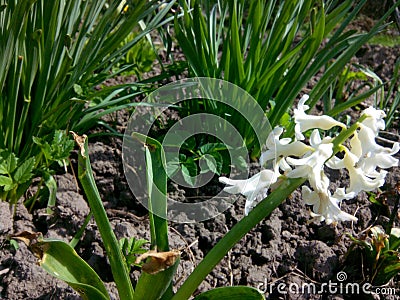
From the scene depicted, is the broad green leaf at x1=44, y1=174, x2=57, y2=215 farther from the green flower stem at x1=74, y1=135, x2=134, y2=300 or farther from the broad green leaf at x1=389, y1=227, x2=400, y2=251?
the broad green leaf at x1=389, y1=227, x2=400, y2=251

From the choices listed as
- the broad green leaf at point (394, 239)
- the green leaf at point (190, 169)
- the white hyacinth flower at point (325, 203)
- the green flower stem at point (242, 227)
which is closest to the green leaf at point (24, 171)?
the green leaf at point (190, 169)

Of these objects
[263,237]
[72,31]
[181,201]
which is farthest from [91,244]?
[72,31]

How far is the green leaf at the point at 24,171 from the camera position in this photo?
1.52 meters

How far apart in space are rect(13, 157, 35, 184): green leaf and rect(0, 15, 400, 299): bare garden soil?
85 mm

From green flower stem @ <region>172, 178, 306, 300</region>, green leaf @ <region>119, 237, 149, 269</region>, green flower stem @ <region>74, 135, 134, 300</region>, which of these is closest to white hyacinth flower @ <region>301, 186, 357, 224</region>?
green flower stem @ <region>172, 178, 306, 300</region>

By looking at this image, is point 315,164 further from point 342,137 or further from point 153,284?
point 153,284

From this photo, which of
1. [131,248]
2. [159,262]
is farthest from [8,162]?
[159,262]

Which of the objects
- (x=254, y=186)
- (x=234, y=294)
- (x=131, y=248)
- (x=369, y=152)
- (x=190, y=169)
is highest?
(x=369, y=152)

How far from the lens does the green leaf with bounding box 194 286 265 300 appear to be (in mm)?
1120

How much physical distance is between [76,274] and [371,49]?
1862mm

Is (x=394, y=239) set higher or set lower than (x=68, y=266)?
higher

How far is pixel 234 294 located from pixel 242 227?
15 cm

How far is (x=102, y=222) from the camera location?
1.19 m

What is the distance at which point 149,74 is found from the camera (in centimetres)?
231
